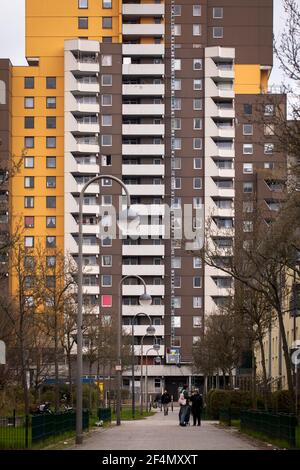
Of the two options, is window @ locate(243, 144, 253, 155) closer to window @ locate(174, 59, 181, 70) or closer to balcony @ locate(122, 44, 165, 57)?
window @ locate(174, 59, 181, 70)

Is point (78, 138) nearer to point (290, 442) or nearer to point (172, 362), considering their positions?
point (172, 362)

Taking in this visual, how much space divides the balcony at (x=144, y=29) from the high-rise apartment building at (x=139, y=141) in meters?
0.12

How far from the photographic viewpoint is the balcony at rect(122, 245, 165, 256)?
12131 cm

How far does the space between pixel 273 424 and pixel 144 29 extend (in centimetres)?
9800

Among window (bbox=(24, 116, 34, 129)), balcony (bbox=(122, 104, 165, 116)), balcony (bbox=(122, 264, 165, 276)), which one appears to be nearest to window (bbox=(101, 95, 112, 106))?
balcony (bbox=(122, 104, 165, 116))

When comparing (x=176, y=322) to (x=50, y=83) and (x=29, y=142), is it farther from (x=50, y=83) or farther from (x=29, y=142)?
(x=50, y=83)

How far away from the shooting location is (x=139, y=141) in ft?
406

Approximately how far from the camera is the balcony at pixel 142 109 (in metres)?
122

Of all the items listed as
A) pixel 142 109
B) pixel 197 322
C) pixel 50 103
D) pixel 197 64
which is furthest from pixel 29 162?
pixel 197 322

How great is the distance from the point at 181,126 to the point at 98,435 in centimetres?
8723

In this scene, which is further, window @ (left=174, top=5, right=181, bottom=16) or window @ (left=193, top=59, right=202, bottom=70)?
window @ (left=174, top=5, right=181, bottom=16)

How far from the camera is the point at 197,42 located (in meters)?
126

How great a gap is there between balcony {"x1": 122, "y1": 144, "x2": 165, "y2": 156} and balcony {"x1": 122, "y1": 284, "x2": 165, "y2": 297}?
15375mm
